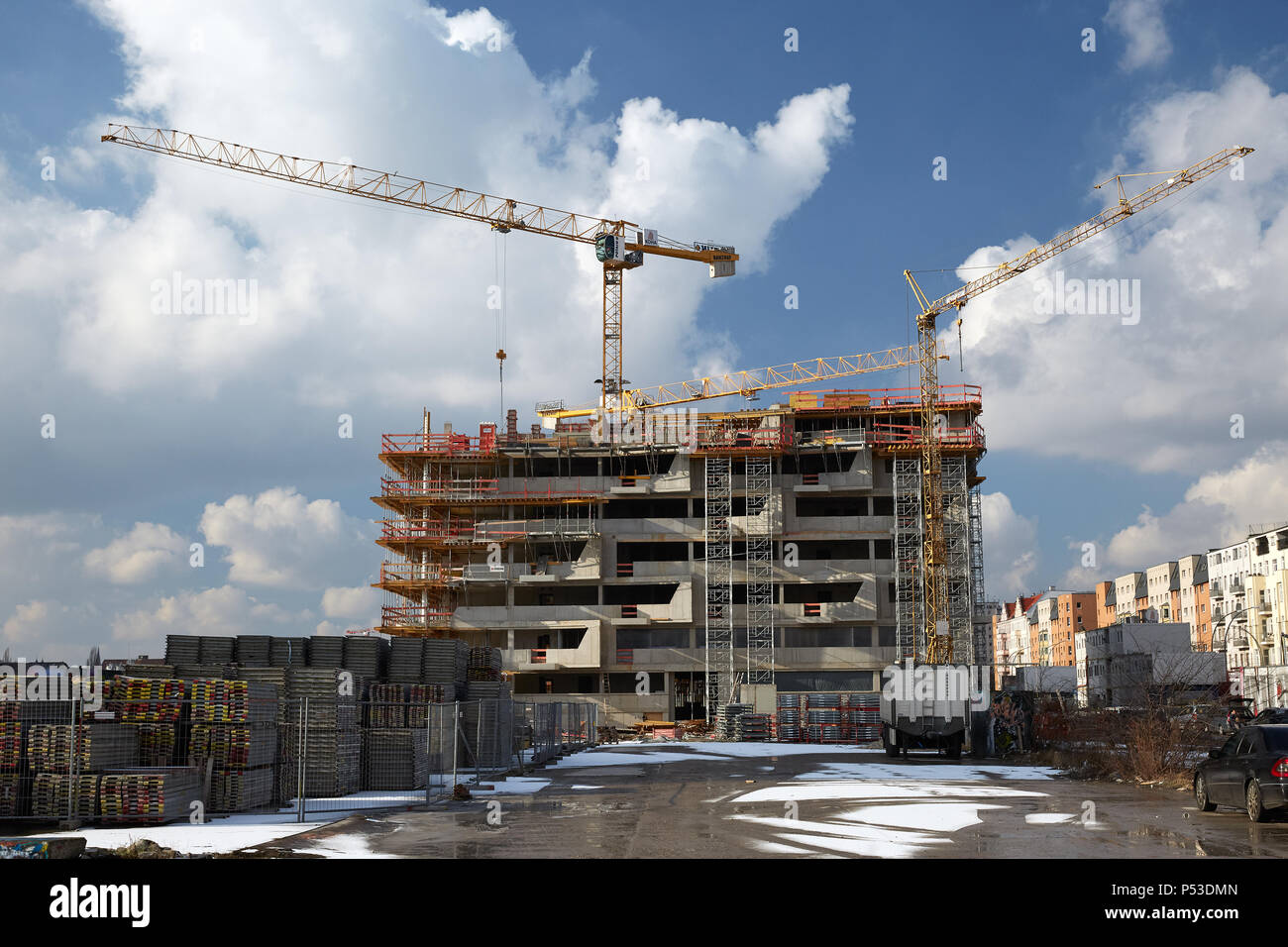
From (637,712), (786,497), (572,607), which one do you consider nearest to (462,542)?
(572,607)

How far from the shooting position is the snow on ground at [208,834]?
15.3 m

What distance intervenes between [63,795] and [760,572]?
57.6m

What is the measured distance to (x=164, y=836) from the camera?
1647 centimetres

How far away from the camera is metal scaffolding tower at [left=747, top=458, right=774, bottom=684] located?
2798 inches

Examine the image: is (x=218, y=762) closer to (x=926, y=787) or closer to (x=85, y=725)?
(x=85, y=725)

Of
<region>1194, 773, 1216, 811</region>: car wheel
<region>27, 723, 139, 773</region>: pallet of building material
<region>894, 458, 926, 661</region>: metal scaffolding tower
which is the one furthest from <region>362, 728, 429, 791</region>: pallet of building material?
<region>894, 458, 926, 661</region>: metal scaffolding tower

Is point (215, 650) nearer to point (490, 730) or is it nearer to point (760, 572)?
point (490, 730)

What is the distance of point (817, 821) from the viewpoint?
59.2 feet

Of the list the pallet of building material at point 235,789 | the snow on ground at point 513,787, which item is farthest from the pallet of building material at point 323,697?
the snow on ground at point 513,787

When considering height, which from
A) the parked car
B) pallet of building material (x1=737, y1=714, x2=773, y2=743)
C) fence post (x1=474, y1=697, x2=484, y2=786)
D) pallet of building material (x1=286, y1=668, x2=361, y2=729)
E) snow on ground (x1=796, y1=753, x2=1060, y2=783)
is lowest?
pallet of building material (x1=737, y1=714, x2=773, y2=743)

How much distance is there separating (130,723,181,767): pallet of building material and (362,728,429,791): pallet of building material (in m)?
4.23

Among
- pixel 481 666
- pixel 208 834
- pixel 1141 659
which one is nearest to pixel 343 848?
pixel 208 834

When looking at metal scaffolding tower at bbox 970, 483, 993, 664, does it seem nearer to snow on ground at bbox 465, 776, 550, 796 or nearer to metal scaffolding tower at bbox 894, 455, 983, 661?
metal scaffolding tower at bbox 894, 455, 983, 661
